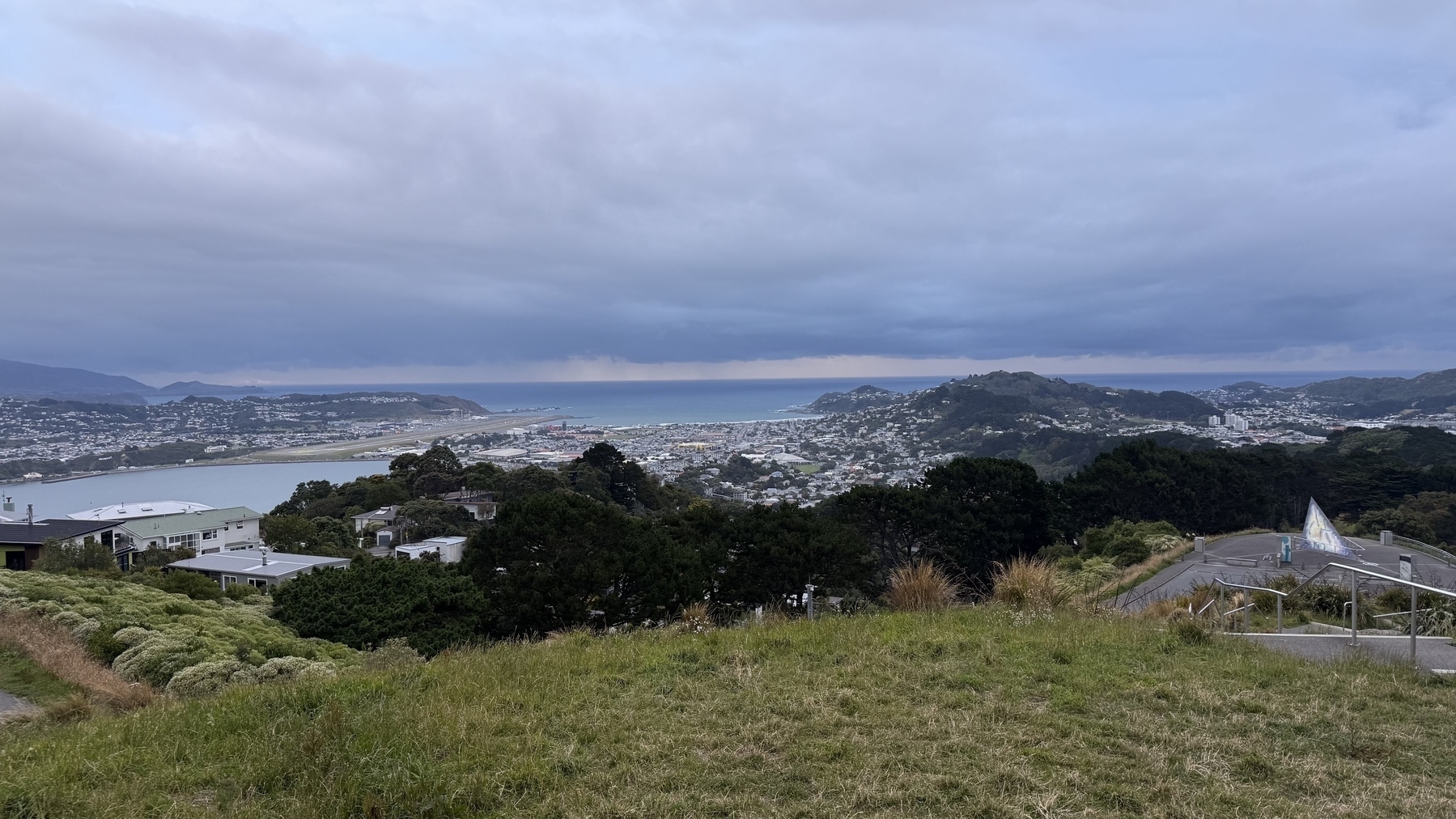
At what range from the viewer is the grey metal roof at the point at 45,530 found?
26375mm

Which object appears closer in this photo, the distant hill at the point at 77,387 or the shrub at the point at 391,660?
the shrub at the point at 391,660

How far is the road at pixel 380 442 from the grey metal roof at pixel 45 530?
5690 cm

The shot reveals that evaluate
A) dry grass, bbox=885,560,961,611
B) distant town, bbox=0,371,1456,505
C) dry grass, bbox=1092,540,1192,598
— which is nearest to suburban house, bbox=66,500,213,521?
distant town, bbox=0,371,1456,505

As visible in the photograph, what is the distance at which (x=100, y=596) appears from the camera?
42.0 feet

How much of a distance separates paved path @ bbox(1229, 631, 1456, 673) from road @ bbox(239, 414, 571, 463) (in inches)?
3667

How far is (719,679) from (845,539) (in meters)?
16.1

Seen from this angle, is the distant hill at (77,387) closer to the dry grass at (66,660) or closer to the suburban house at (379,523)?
the suburban house at (379,523)

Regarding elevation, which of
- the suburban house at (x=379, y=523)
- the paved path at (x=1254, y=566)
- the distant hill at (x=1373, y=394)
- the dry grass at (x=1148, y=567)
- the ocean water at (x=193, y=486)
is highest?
the distant hill at (x=1373, y=394)

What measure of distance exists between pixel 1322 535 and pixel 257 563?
1219 inches

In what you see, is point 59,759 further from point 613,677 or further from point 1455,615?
point 1455,615

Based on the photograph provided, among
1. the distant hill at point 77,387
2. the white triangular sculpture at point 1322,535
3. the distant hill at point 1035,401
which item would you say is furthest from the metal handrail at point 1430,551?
the distant hill at point 77,387

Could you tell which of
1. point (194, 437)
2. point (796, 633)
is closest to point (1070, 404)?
point (796, 633)

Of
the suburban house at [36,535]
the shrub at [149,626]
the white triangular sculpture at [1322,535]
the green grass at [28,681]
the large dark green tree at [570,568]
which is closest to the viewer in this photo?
the green grass at [28,681]

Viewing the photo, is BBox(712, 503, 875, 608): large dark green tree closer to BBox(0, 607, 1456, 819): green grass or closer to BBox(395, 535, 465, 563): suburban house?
BBox(0, 607, 1456, 819): green grass
